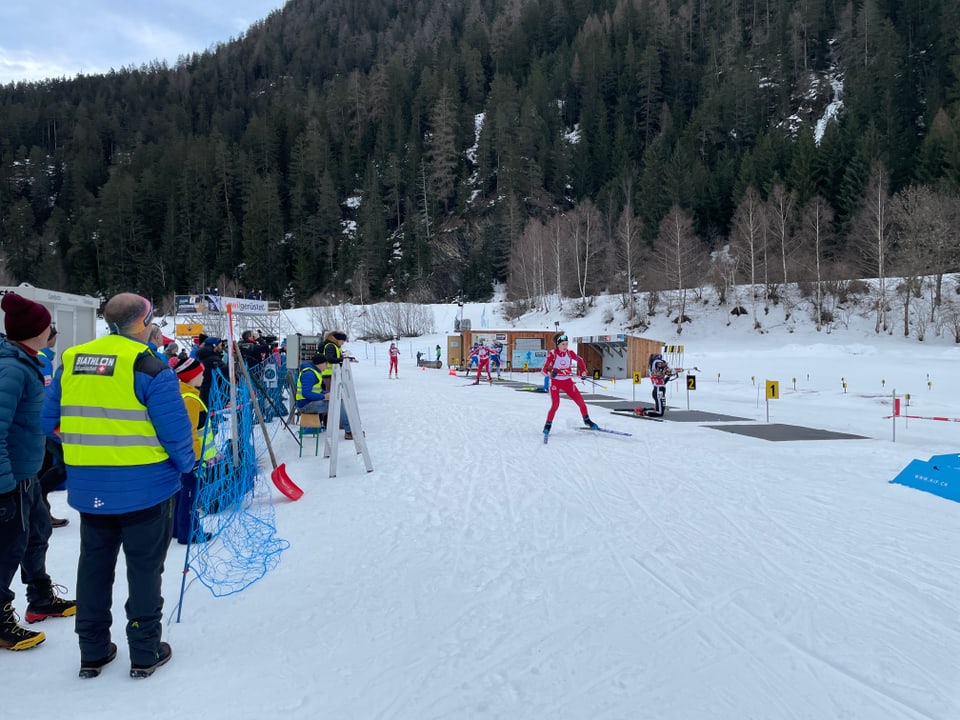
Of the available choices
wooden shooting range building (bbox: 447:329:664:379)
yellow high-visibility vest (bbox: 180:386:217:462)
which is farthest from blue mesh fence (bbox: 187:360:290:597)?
wooden shooting range building (bbox: 447:329:664:379)

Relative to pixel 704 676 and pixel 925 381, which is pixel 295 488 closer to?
pixel 704 676

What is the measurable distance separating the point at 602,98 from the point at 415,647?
9164 centimetres

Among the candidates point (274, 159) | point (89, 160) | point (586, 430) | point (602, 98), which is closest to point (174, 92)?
point (89, 160)

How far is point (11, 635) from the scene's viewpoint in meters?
2.78

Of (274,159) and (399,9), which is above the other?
(399,9)

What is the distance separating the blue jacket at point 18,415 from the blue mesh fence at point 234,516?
1248 millimetres

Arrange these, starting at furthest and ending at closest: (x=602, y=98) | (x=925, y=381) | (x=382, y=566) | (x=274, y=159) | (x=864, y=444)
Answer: (x=274, y=159) < (x=602, y=98) < (x=925, y=381) < (x=864, y=444) < (x=382, y=566)

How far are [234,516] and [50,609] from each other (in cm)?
202

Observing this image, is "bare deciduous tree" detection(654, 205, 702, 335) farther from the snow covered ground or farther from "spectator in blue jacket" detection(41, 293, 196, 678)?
"spectator in blue jacket" detection(41, 293, 196, 678)

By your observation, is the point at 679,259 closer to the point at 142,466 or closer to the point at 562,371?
the point at 562,371

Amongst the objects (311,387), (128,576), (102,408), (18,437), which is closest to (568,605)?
(128,576)

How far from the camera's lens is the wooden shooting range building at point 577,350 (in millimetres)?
24422

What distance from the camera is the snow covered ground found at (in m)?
2.40

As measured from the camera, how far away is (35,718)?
7.43ft
